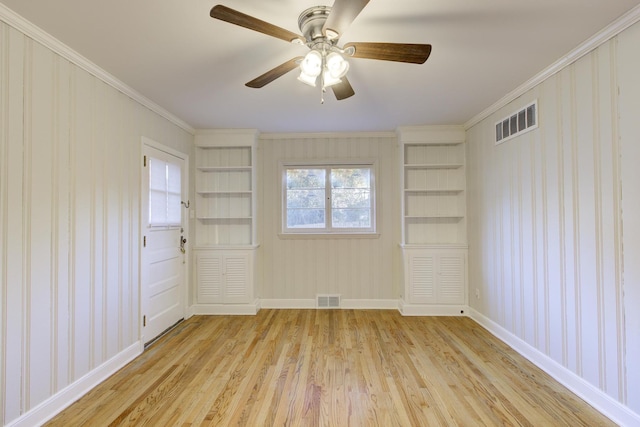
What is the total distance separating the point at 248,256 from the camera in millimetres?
3943

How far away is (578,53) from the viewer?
2076mm

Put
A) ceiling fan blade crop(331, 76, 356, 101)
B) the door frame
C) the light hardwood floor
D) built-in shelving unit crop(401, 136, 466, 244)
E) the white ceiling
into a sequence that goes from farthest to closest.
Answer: built-in shelving unit crop(401, 136, 466, 244) < the door frame < ceiling fan blade crop(331, 76, 356, 101) < the light hardwood floor < the white ceiling

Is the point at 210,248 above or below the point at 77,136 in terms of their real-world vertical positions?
below

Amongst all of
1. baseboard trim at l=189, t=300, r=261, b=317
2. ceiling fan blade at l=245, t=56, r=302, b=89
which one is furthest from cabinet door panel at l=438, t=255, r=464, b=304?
ceiling fan blade at l=245, t=56, r=302, b=89

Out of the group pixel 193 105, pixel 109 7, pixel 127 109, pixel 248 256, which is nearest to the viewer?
pixel 109 7

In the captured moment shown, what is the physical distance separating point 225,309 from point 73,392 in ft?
6.28

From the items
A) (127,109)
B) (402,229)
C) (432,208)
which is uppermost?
(127,109)

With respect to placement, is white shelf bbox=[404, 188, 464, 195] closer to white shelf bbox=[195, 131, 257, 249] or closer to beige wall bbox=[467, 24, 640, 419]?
beige wall bbox=[467, 24, 640, 419]

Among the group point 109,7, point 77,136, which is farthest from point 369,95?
point 77,136

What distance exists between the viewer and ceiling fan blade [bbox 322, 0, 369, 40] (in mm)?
1281

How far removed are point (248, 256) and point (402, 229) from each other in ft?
6.72

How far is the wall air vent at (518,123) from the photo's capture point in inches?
102

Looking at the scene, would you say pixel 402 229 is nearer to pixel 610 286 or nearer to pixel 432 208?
pixel 432 208

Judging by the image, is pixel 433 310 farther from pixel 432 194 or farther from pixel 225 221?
pixel 225 221
